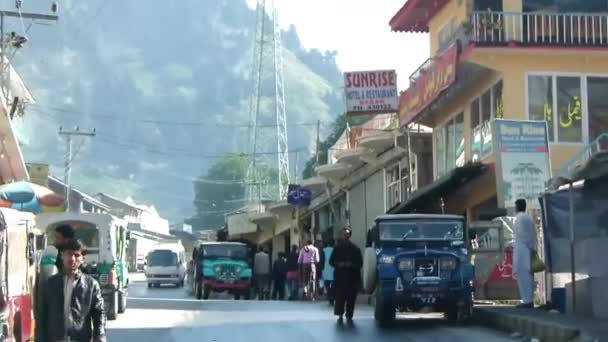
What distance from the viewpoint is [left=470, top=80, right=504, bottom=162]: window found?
29.7 metres

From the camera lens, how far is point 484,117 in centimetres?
3098

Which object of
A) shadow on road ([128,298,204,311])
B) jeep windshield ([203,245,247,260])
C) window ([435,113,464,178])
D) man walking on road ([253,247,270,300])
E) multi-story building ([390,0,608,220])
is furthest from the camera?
jeep windshield ([203,245,247,260])

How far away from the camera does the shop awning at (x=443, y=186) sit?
29.7m

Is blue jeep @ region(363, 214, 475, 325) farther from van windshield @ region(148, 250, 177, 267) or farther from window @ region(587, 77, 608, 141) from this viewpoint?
van windshield @ region(148, 250, 177, 267)

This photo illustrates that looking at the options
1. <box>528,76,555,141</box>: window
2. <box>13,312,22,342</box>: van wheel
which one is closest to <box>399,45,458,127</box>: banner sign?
<box>528,76,555,141</box>: window

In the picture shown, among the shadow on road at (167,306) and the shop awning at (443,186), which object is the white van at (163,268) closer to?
the shop awning at (443,186)

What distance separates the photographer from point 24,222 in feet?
42.0

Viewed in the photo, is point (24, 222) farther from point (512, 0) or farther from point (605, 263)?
point (512, 0)

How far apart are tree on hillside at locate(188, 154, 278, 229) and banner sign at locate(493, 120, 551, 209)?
140m

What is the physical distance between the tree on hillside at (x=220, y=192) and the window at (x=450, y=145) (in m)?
126

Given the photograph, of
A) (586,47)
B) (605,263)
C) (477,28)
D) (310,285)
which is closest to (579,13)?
(586,47)

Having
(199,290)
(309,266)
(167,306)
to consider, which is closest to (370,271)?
(167,306)

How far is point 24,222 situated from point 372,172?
1253 inches

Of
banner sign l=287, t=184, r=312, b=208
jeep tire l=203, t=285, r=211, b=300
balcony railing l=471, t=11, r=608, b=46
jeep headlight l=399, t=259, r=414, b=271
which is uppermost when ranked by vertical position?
balcony railing l=471, t=11, r=608, b=46
